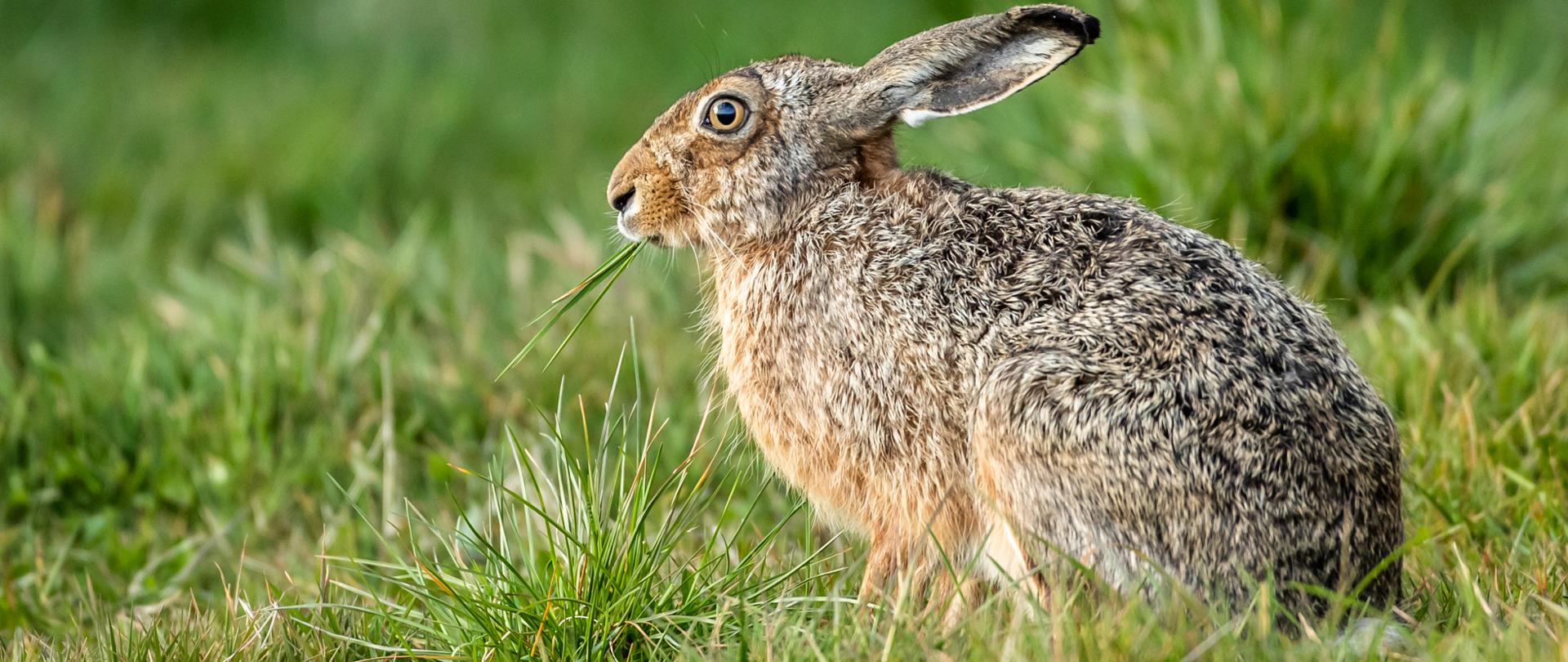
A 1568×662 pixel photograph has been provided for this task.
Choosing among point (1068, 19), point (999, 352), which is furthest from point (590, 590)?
point (1068, 19)

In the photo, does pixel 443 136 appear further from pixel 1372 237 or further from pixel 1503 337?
pixel 1503 337

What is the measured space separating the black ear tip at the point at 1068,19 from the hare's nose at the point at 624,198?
3.59 feet

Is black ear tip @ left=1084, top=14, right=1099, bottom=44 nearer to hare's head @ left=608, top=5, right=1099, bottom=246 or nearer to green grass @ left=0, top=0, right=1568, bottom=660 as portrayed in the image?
hare's head @ left=608, top=5, right=1099, bottom=246

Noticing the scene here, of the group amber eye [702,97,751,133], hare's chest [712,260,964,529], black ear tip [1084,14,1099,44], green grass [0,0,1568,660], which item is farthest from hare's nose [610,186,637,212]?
black ear tip [1084,14,1099,44]

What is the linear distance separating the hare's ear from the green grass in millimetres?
709

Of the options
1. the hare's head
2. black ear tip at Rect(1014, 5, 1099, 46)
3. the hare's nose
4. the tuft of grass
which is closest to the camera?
the tuft of grass

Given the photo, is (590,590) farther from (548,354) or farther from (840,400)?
(548,354)

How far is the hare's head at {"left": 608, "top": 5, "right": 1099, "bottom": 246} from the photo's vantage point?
4.03 meters

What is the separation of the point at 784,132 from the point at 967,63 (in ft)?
1.62

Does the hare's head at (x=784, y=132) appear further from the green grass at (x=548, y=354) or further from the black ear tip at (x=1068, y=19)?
the green grass at (x=548, y=354)

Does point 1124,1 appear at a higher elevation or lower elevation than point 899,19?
higher

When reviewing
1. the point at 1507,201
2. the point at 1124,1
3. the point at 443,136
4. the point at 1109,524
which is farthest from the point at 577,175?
the point at 1109,524

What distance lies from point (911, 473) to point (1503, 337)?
7.08 feet

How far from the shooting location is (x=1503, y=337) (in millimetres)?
4762
